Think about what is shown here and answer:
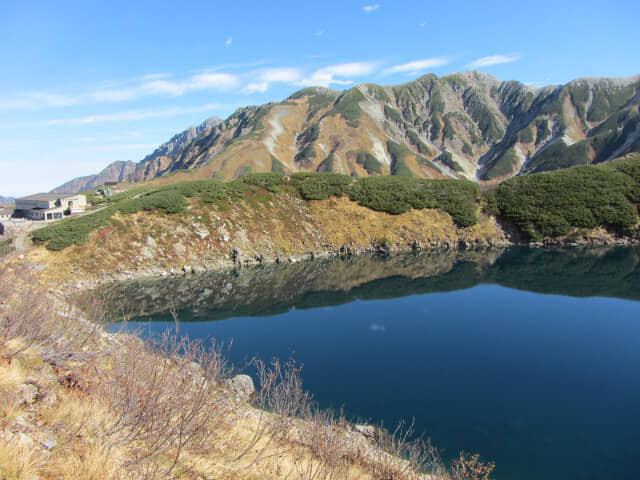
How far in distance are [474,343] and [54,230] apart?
144ft

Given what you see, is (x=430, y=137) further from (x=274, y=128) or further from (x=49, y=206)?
(x=49, y=206)

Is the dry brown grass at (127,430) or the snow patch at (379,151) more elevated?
the snow patch at (379,151)

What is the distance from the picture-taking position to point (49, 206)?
59.3m

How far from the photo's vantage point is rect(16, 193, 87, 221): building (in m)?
56.5

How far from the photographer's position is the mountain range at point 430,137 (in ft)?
435

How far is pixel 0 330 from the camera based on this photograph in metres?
10.0

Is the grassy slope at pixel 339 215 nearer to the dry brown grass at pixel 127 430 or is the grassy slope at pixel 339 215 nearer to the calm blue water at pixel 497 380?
the calm blue water at pixel 497 380

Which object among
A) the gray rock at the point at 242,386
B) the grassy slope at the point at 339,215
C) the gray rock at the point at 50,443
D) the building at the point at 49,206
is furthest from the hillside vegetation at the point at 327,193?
the gray rock at the point at 50,443

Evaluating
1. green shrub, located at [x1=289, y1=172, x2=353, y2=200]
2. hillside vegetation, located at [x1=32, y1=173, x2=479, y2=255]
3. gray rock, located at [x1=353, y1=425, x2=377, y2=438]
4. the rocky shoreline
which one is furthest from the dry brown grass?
green shrub, located at [x1=289, y1=172, x2=353, y2=200]

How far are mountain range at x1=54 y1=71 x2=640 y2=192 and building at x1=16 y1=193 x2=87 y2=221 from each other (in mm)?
54475

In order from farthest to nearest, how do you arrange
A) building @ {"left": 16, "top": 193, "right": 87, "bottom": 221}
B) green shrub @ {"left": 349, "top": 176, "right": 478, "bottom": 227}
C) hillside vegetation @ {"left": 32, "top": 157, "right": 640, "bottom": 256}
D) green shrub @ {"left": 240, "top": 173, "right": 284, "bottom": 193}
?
building @ {"left": 16, "top": 193, "right": 87, "bottom": 221}
green shrub @ {"left": 240, "top": 173, "right": 284, "bottom": 193}
green shrub @ {"left": 349, "top": 176, "right": 478, "bottom": 227}
hillside vegetation @ {"left": 32, "top": 157, "right": 640, "bottom": 256}

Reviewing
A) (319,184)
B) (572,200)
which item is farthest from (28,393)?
(572,200)

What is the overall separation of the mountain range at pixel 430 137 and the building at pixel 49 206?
2145 inches

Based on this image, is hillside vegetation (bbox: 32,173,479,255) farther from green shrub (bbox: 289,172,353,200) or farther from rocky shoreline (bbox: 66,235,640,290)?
rocky shoreline (bbox: 66,235,640,290)
